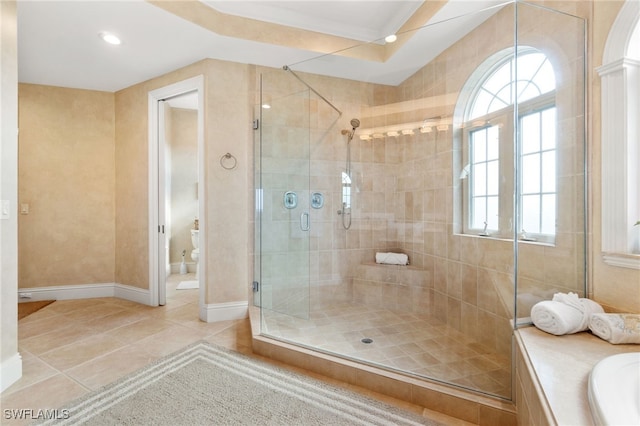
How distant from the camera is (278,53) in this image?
2.79 m

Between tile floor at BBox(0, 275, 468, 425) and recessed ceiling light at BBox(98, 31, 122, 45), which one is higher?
recessed ceiling light at BBox(98, 31, 122, 45)

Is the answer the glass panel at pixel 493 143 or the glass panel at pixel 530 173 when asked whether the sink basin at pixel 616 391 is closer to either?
the glass panel at pixel 530 173

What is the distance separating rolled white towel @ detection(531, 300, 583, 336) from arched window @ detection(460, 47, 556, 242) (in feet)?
1.58

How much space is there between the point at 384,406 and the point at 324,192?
1.90 metres

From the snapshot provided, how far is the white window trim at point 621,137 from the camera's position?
1507 millimetres

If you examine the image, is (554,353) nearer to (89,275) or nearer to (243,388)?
(243,388)

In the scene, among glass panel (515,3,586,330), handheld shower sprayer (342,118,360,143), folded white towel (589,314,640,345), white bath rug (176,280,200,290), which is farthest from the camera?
white bath rug (176,280,200,290)

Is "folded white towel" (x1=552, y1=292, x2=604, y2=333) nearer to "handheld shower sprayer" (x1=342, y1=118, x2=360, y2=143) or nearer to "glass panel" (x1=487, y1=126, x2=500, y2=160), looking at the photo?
"glass panel" (x1=487, y1=126, x2=500, y2=160)

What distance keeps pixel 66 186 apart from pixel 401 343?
4.14 meters

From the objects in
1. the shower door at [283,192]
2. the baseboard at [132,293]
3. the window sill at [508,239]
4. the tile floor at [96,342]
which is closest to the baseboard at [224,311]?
the tile floor at [96,342]

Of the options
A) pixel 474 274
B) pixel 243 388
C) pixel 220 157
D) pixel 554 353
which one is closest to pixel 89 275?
pixel 220 157

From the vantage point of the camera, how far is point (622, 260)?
4.94 feet

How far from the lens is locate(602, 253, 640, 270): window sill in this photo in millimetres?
1447

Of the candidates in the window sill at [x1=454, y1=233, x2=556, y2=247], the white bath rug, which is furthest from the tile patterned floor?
the white bath rug
